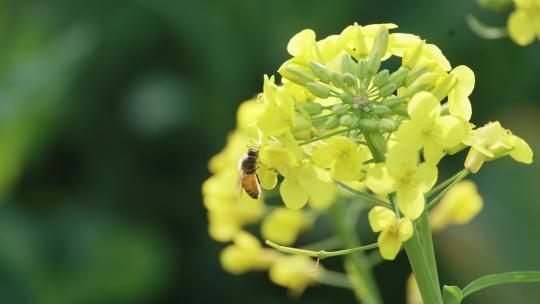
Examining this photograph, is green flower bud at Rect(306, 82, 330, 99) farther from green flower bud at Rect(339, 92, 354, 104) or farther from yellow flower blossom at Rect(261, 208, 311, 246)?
yellow flower blossom at Rect(261, 208, 311, 246)

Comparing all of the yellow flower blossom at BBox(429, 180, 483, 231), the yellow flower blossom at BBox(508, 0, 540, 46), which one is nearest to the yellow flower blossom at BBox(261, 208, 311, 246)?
the yellow flower blossom at BBox(429, 180, 483, 231)

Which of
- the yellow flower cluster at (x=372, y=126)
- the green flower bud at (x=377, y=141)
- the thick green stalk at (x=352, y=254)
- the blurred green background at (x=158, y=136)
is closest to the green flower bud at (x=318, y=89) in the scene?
the yellow flower cluster at (x=372, y=126)

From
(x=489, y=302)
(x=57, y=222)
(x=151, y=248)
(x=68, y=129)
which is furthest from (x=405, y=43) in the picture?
(x=68, y=129)

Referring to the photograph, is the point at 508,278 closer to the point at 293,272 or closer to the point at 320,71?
the point at 320,71

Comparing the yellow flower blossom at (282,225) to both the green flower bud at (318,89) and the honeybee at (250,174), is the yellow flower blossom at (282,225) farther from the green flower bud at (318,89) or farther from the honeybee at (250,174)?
the green flower bud at (318,89)

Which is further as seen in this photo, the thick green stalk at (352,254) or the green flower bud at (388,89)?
the thick green stalk at (352,254)

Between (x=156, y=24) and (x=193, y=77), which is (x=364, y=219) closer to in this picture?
(x=193, y=77)

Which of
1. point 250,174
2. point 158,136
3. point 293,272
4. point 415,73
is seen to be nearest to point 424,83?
point 415,73
